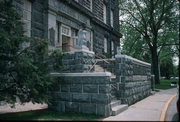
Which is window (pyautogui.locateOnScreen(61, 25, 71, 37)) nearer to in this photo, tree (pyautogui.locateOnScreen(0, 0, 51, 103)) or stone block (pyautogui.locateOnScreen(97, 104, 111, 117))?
tree (pyautogui.locateOnScreen(0, 0, 51, 103))

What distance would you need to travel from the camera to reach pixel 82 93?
8.04 metres

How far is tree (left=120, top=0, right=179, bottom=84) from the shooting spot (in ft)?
91.8

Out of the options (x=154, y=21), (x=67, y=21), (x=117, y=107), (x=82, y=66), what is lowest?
(x=117, y=107)

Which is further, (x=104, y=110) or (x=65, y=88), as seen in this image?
(x=65, y=88)

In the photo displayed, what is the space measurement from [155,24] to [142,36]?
338 cm

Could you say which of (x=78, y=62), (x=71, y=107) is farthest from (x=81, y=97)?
(x=78, y=62)

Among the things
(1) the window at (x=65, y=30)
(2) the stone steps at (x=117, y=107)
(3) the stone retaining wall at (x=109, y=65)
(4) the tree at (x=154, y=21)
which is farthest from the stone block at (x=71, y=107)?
(4) the tree at (x=154, y=21)

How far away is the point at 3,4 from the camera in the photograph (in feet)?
23.7

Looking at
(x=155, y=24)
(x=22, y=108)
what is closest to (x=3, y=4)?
(x=22, y=108)

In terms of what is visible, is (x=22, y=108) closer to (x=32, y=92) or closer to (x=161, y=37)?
(x=32, y=92)

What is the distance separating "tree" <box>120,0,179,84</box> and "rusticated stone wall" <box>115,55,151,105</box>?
53.7 feet

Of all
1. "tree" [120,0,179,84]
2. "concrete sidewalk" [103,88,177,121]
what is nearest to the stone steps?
"concrete sidewalk" [103,88,177,121]

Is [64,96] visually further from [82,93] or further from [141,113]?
[141,113]

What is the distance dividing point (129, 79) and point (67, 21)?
5.79m
